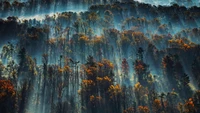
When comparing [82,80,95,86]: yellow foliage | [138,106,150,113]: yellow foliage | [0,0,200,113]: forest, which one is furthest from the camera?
[82,80,95,86]: yellow foliage

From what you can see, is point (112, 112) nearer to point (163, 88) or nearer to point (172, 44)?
point (163, 88)

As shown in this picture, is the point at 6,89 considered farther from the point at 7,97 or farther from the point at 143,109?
the point at 143,109

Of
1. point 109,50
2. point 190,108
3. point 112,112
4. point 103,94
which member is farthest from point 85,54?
point 190,108

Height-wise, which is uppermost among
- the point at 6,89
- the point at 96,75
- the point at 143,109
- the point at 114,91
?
the point at 96,75

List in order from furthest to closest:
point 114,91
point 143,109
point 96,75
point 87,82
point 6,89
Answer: point 96,75, point 87,82, point 114,91, point 143,109, point 6,89

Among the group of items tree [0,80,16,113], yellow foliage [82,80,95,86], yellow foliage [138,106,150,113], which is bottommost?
yellow foliage [138,106,150,113]

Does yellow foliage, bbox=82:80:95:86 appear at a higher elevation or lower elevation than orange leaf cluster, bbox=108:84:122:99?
higher

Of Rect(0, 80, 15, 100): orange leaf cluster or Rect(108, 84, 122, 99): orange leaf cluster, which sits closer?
Rect(0, 80, 15, 100): orange leaf cluster

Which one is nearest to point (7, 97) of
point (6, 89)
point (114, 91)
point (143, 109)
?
point (6, 89)

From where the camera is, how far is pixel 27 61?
507 feet

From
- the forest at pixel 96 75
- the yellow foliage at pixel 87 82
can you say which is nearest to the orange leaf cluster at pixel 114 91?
the forest at pixel 96 75

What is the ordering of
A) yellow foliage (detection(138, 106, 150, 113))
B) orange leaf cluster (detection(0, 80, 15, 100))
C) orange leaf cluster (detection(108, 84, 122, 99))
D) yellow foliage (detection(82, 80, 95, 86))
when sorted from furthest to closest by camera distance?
yellow foliage (detection(82, 80, 95, 86)), orange leaf cluster (detection(108, 84, 122, 99)), yellow foliage (detection(138, 106, 150, 113)), orange leaf cluster (detection(0, 80, 15, 100))

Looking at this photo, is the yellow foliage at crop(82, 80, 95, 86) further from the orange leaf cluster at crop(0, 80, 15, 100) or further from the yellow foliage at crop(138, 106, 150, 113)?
the orange leaf cluster at crop(0, 80, 15, 100)

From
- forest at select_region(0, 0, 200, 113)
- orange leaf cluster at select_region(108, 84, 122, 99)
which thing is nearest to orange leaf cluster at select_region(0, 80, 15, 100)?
forest at select_region(0, 0, 200, 113)
